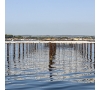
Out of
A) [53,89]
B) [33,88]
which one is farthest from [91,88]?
[33,88]
